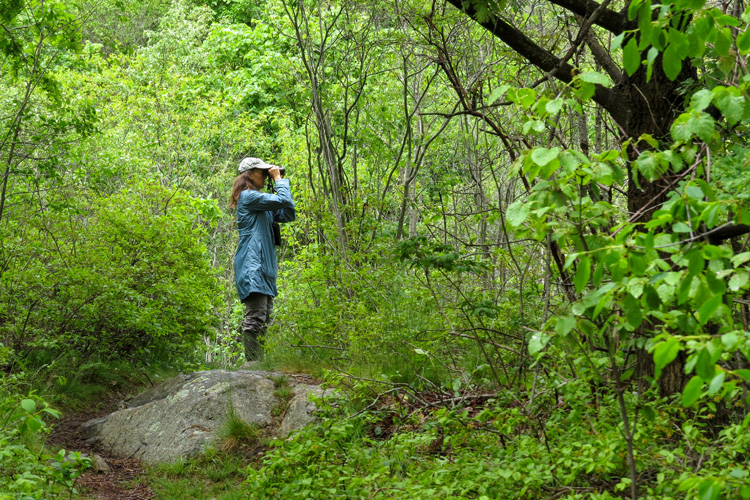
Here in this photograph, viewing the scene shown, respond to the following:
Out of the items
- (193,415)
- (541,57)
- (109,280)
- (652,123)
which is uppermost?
(541,57)

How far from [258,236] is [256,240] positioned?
52mm

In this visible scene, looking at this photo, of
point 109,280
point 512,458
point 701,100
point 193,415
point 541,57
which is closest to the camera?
point 701,100

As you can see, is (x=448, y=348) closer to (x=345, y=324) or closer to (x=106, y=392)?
(x=345, y=324)

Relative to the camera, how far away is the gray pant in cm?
688

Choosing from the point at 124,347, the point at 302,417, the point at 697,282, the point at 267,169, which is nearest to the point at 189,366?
the point at 124,347

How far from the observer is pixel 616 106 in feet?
11.3

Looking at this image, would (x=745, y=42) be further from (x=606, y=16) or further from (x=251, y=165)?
(x=251, y=165)

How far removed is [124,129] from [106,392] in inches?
400

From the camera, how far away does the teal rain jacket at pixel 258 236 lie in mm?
6672

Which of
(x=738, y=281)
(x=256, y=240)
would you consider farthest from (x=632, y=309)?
(x=256, y=240)

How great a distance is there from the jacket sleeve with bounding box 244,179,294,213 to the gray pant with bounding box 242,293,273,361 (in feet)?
3.02

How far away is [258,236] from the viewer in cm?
685

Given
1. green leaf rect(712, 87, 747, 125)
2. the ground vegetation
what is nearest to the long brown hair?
the ground vegetation

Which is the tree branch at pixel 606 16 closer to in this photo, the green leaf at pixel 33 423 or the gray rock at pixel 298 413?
the gray rock at pixel 298 413
